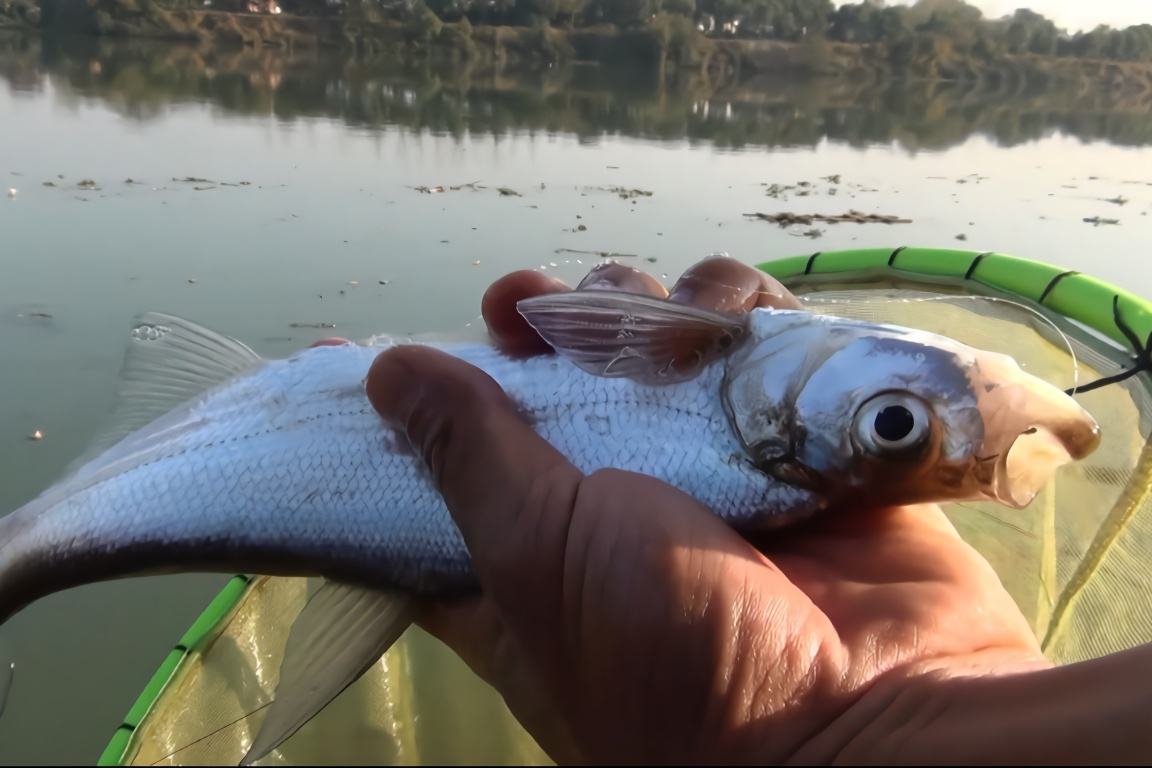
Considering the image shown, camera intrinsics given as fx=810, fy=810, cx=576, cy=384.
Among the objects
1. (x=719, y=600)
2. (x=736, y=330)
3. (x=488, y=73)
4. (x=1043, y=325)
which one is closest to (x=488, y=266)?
(x=1043, y=325)

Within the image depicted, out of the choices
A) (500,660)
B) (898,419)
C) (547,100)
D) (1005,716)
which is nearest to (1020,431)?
(898,419)

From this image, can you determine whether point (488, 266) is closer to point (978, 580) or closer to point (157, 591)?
point (157, 591)

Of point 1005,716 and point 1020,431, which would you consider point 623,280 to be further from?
point 1005,716

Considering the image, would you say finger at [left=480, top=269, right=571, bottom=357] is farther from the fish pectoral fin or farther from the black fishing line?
the black fishing line

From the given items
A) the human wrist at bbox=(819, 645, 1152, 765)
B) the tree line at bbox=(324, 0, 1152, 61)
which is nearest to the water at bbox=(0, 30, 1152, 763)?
the human wrist at bbox=(819, 645, 1152, 765)

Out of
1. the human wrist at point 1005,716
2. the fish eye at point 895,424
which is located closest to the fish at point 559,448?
the fish eye at point 895,424
